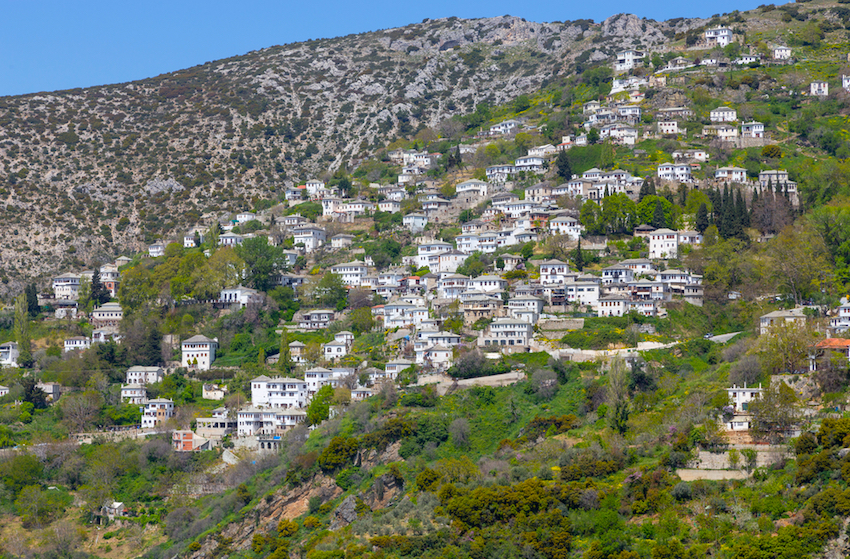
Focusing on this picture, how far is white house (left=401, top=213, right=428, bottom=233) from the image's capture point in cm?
10462

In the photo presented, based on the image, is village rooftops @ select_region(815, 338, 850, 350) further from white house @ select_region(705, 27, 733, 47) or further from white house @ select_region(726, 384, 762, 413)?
white house @ select_region(705, 27, 733, 47)

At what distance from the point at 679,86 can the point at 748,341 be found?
56.9 metres

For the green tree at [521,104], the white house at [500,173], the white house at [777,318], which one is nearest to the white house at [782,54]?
the green tree at [521,104]

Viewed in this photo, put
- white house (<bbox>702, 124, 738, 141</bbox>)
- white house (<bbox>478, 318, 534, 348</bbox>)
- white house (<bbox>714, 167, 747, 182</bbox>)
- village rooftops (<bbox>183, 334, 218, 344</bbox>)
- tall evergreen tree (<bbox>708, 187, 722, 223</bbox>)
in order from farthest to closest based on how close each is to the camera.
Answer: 1. white house (<bbox>702, 124, 738, 141</bbox>)
2. white house (<bbox>714, 167, 747, 182</bbox>)
3. tall evergreen tree (<bbox>708, 187, 722, 223</bbox>)
4. village rooftops (<bbox>183, 334, 218, 344</bbox>)
5. white house (<bbox>478, 318, 534, 348</bbox>)

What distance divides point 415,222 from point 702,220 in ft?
98.1

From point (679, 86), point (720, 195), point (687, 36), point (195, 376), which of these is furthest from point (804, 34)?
point (195, 376)

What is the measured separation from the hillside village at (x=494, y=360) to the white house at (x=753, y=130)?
0.24 metres

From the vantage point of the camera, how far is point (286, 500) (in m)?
65.8

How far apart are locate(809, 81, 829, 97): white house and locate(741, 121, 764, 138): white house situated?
41.1ft

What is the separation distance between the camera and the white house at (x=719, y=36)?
431 ft

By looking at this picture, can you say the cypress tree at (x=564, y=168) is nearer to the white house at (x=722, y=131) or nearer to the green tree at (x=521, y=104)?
the white house at (x=722, y=131)

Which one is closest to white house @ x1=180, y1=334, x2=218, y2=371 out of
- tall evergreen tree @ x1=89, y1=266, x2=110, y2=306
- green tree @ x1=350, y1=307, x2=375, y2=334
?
green tree @ x1=350, y1=307, x2=375, y2=334

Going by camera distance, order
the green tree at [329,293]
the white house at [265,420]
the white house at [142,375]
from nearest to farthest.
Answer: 1. the white house at [265,420]
2. the white house at [142,375]
3. the green tree at [329,293]

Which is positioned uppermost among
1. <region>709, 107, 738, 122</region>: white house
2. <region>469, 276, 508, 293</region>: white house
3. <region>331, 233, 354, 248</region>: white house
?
<region>709, 107, 738, 122</region>: white house
